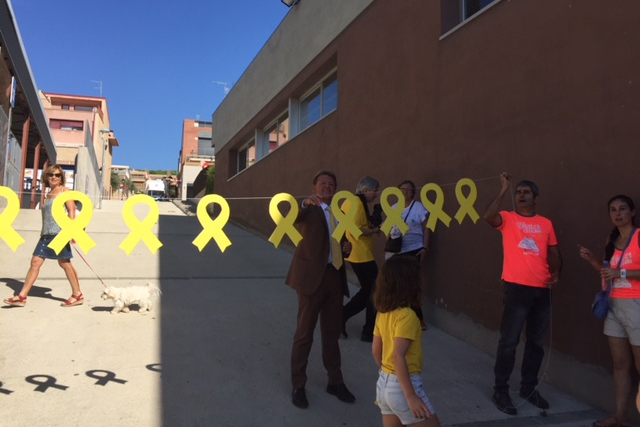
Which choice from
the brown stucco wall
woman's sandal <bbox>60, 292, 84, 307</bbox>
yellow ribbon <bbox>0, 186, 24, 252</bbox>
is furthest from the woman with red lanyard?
woman's sandal <bbox>60, 292, 84, 307</bbox>

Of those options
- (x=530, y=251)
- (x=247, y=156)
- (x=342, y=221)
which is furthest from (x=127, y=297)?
(x=247, y=156)

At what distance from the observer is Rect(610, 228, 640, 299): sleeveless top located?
2854 mm

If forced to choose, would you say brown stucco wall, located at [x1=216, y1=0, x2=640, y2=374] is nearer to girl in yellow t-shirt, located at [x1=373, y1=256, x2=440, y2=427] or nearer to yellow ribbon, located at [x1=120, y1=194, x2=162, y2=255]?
girl in yellow t-shirt, located at [x1=373, y1=256, x2=440, y2=427]

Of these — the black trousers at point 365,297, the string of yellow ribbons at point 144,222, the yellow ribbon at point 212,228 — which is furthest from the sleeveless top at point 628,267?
the yellow ribbon at point 212,228

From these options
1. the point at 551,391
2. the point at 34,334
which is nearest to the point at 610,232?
the point at 551,391

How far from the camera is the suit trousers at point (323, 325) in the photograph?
3205mm

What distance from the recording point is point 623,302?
2.90 meters

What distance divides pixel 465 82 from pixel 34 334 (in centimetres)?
516

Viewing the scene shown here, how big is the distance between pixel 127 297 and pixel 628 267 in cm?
482

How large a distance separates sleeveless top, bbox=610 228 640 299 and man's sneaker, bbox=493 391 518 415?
1073 mm

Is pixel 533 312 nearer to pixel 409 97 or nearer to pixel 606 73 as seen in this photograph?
pixel 606 73

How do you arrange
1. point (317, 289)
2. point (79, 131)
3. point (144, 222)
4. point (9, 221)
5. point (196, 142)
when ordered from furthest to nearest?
point (196, 142)
point (79, 131)
point (317, 289)
point (144, 222)
point (9, 221)

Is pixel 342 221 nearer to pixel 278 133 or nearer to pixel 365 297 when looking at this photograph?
pixel 365 297

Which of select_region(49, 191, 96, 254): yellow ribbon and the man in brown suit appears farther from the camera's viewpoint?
→ the man in brown suit
